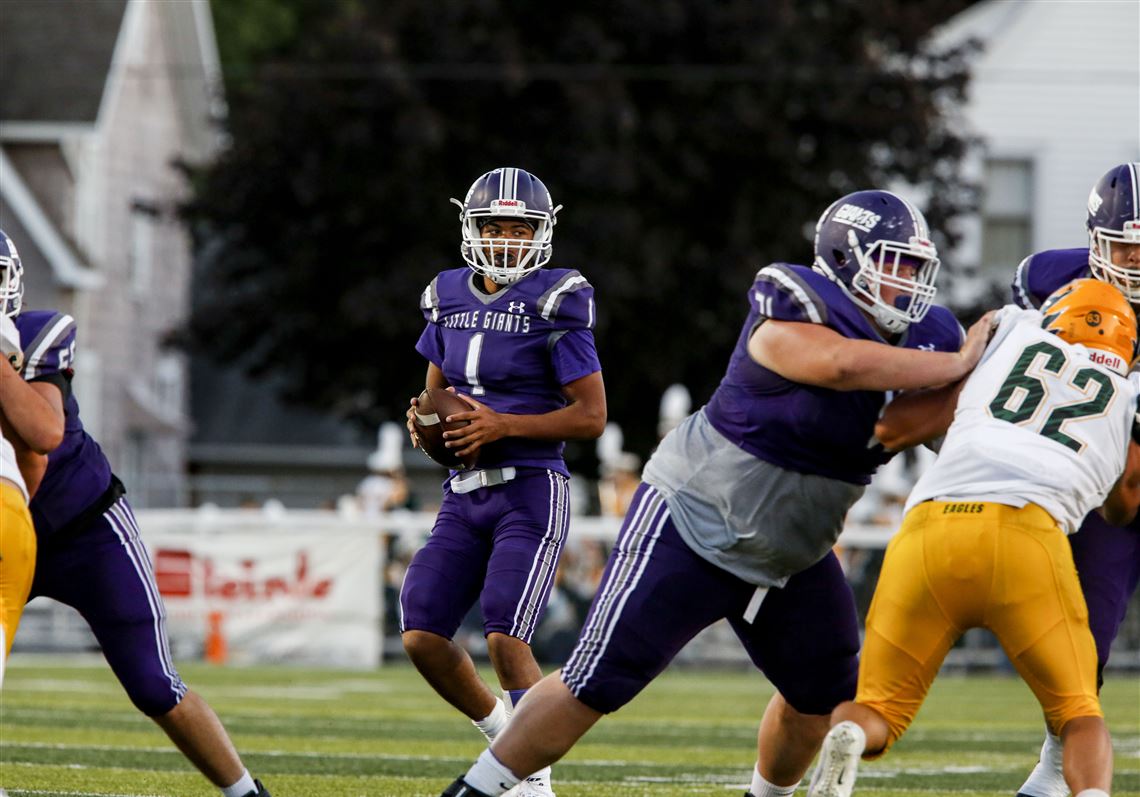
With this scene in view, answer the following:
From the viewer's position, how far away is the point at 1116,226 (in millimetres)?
5391

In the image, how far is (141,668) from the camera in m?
5.27

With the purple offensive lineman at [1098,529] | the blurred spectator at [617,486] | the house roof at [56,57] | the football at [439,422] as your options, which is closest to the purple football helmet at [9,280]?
the football at [439,422]

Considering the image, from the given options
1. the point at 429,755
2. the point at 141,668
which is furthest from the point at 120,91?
the point at 141,668

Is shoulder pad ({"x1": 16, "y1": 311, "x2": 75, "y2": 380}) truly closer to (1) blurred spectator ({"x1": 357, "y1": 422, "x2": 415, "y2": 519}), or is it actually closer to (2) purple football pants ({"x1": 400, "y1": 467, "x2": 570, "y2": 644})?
(2) purple football pants ({"x1": 400, "y1": 467, "x2": 570, "y2": 644})

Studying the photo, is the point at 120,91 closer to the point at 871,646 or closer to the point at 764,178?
the point at 764,178

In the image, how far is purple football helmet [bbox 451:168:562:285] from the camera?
622 cm

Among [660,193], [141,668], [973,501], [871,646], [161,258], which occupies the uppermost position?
[973,501]

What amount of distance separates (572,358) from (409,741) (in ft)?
11.4

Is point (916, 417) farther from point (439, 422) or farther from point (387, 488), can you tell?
point (387, 488)

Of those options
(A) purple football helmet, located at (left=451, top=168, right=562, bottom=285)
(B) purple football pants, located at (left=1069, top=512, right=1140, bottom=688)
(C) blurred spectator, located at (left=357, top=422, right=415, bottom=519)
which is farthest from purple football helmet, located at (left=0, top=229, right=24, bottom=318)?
(C) blurred spectator, located at (left=357, top=422, right=415, bottom=519)

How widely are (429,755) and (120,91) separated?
18.8 meters

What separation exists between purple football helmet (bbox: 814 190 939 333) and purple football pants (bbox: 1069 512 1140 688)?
129 centimetres

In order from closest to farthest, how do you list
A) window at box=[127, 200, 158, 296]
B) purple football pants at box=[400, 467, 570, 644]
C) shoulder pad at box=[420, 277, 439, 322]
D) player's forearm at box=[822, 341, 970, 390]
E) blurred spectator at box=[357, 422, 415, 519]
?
player's forearm at box=[822, 341, 970, 390] → purple football pants at box=[400, 467, 570, 644] → shoulder pad at box=[420, 277, 439, 322] → blurred spectator at box=[357, 422, 415, 519] → window at box=[127, 200, 158, 296]

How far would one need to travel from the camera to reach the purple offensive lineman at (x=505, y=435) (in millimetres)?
6051
